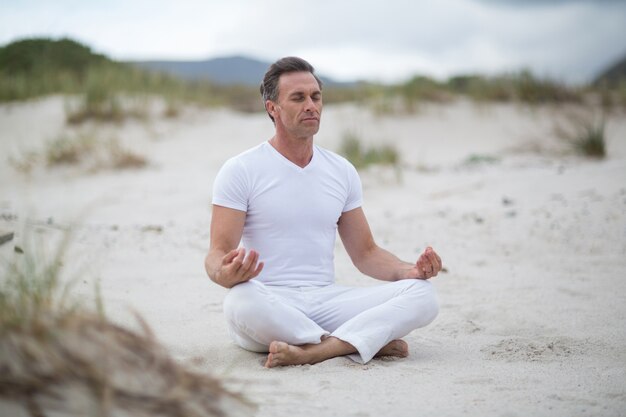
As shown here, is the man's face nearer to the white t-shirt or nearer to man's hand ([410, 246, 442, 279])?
the white t-shirt

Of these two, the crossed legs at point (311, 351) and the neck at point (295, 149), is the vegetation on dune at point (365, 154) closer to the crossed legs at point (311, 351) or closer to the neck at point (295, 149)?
the neck at point (295, 149)

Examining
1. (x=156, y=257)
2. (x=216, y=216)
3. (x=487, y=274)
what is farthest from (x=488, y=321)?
(x=156, y=257)

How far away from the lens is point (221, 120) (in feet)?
45.5

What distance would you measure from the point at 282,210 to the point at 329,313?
577 millimetres

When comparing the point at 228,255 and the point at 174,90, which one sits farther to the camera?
the point at 174,90

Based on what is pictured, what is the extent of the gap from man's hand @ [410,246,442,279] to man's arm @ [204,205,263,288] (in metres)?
0.82

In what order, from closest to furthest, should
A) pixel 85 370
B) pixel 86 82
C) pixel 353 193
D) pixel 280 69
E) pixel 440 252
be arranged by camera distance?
1. pixel 85 370
2. pixel 280 69
3. pixel 353 193
4. pixel 440 252
5. pixel 86 82

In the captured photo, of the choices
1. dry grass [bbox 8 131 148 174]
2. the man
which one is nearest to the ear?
the man

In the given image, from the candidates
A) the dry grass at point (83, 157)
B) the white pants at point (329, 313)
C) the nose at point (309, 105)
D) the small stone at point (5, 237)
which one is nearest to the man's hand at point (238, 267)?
the white pants at point (329, 313)

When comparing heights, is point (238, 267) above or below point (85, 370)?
above

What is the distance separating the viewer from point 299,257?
3.45m

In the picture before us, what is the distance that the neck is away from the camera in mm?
3539

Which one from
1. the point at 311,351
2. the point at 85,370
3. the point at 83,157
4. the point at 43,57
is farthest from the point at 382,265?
the point at 43,57

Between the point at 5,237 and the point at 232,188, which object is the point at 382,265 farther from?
the point at 5,237
